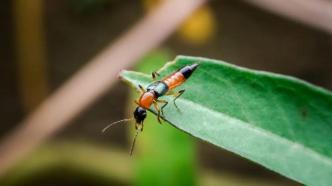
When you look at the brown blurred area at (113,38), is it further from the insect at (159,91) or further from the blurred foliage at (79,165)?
the insect at (159,91)

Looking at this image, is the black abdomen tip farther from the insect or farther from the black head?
the black head

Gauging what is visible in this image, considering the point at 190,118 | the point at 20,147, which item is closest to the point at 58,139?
the point at 20,147

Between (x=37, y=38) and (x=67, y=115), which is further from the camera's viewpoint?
(x=37, y=38)

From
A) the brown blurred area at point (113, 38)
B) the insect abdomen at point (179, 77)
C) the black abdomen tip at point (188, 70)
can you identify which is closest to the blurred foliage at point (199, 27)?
the brown blurred area at point (113, 38)

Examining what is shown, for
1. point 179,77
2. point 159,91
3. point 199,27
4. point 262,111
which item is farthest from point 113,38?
point 262,111

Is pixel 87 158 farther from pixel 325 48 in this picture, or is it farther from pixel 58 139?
pixel 325 48

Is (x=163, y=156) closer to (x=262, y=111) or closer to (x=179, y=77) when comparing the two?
(x=179, y=77)
